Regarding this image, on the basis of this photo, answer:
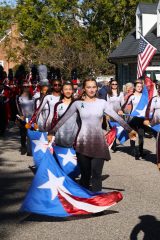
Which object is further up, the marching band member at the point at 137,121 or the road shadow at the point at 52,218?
the marching band member at the point at 137,121

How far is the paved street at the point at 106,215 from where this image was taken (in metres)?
6.26

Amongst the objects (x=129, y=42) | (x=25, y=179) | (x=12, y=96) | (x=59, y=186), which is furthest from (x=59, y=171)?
(x=129, y=42)

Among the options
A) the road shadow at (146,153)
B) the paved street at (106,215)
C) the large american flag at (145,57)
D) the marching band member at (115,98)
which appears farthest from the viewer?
the large american flag at (145,57)

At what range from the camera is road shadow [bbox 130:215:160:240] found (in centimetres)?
608

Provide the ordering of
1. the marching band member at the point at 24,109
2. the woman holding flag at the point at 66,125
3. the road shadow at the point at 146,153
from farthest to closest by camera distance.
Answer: the marching band member at the point at 24,109, the road shadow at the point at 146,153, the woman holding flag at the point at 66,125

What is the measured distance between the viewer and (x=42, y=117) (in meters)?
11.5

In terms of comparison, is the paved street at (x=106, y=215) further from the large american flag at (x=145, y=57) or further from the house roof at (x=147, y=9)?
the house roof at (x=147, y=9)

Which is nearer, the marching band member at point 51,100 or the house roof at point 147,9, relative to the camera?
the marching band member at point 51,100

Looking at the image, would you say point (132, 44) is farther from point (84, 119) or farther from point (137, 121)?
point (84, 119)

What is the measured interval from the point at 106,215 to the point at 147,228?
85 centimetres

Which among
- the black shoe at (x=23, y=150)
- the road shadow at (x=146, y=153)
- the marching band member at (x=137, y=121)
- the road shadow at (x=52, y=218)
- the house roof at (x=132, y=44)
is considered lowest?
the road shadow at (x=146, y=153)

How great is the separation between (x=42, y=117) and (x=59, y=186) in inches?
180

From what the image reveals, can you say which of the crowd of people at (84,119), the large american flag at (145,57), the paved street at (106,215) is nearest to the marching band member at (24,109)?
the crowd of people at (84,119)

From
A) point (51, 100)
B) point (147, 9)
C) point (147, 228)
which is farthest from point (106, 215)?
point (147, 9)
